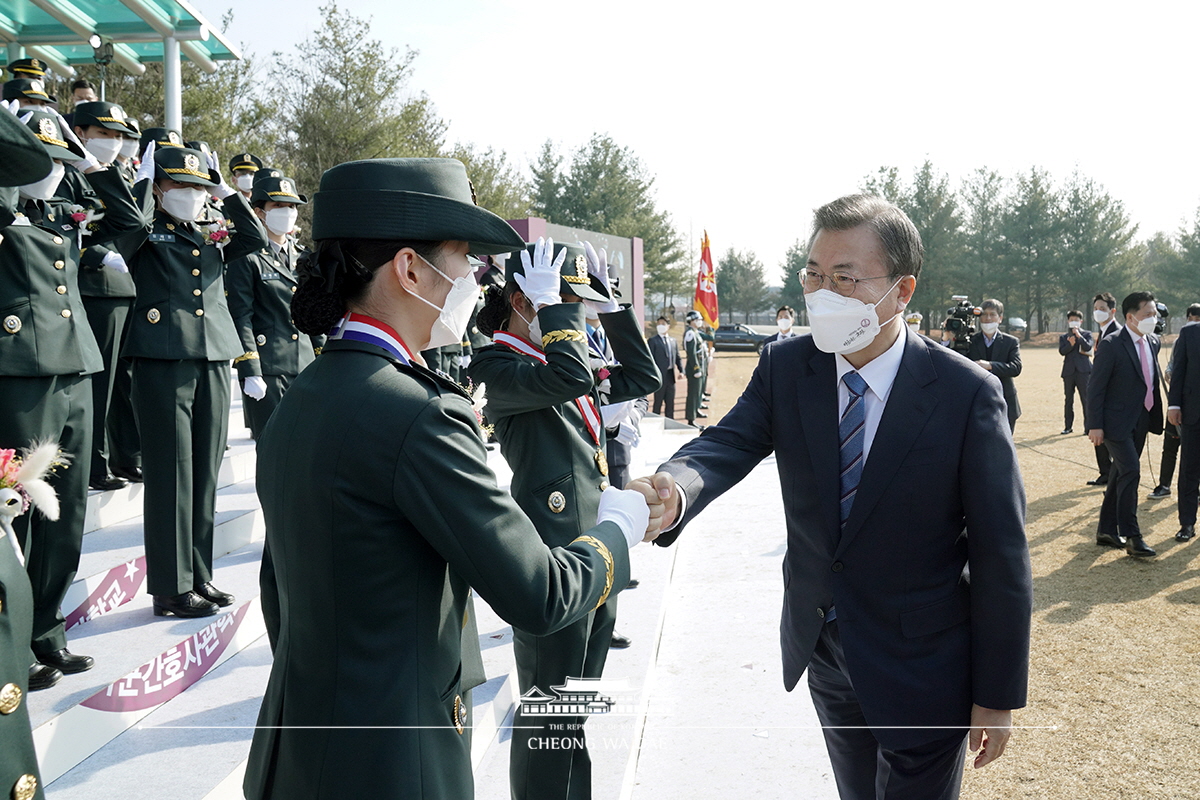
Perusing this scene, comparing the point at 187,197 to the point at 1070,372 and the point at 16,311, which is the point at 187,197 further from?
the point at 1070,372

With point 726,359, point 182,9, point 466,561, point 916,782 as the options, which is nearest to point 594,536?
point 466,561

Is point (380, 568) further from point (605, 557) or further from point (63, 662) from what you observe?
point (63, 662)

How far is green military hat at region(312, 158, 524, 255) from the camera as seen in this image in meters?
1.64

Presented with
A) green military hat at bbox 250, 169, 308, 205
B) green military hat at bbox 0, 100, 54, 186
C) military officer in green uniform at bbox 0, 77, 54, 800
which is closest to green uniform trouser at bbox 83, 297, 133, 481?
green military hat at bbox 250, 169, 308, 205

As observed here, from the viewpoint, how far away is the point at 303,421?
61.9 inches

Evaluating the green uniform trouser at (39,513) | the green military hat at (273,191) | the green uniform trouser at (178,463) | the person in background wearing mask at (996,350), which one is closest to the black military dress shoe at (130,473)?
the green uniform trouser at (178,463)

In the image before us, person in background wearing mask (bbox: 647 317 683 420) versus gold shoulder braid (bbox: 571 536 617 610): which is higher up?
gold shoulder braid (bbox: 571 536 617 610)

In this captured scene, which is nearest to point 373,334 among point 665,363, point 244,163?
point 244,163

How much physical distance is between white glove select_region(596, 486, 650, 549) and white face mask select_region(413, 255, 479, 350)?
52 centimetres

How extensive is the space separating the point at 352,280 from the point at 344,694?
776 millimetres

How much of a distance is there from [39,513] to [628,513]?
9.65ft

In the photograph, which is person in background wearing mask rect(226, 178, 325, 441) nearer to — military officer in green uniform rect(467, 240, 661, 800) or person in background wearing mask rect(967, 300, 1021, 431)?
military officer in green uniform rect(467, 240, 661, 800)

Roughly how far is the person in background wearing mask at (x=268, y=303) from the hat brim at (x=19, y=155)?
15.3 feet

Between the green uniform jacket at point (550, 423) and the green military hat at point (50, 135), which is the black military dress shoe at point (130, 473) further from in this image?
the green uniform jacket at point (550, 423)
